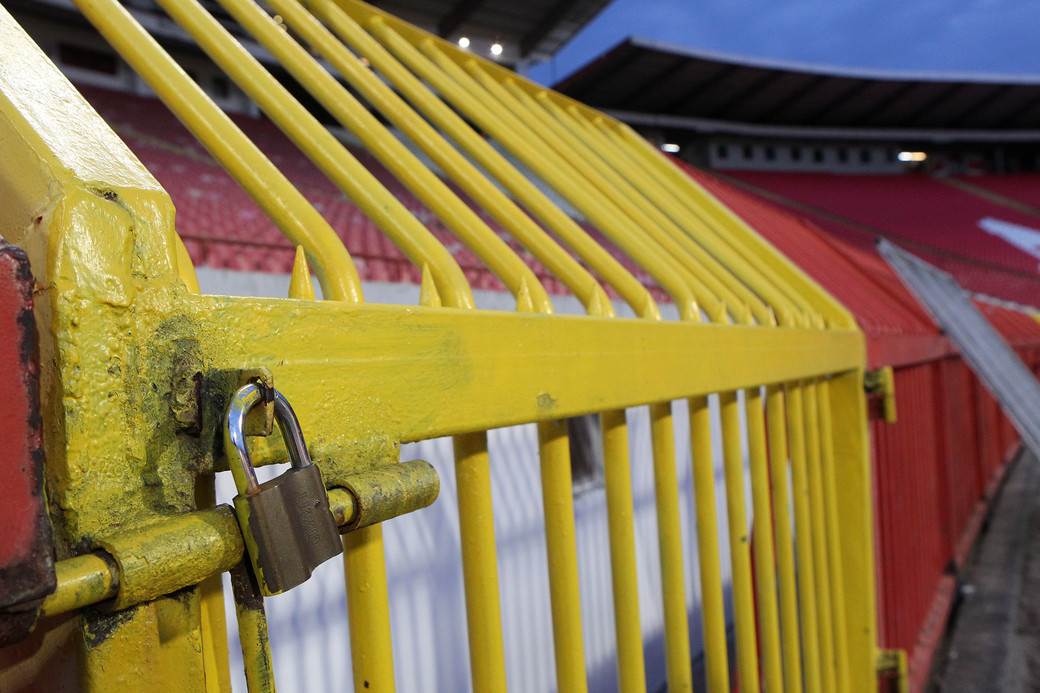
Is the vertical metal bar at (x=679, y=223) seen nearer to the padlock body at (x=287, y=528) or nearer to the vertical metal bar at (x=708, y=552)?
the vertical metal bar at (x=708, y=552)

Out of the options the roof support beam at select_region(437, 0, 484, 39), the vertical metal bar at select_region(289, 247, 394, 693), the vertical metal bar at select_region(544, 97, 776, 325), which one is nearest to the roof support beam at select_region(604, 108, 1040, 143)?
the roof support beam at select_region(437, 0, 484, 39)

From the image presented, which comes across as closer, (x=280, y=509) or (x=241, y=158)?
(x=280, y=509)

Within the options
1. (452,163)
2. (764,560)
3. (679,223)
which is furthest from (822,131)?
(452,163)

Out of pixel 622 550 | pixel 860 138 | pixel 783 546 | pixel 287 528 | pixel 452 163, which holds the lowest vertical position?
pixel 783 546

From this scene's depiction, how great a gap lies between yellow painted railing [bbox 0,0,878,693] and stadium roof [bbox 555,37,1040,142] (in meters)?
16.7

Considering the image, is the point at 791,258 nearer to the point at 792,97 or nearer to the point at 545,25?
the point at 545,25

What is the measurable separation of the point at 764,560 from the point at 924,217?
808 inches

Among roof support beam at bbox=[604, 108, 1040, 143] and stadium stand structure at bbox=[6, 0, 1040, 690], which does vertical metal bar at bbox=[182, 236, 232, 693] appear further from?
roof support beam at bbox=[604, 108, 1040, 143]

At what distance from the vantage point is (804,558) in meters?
1.54

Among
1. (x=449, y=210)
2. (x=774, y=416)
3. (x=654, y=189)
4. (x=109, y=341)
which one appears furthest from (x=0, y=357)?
(x=654, y=189)

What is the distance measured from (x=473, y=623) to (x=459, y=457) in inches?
6.5

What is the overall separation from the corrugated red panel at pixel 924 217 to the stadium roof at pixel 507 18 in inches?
245

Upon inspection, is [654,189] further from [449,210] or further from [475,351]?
[475,351]

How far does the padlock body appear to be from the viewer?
1.50ft
